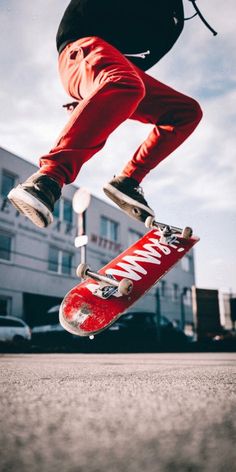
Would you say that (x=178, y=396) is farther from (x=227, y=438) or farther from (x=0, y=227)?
(x=0, y=227)

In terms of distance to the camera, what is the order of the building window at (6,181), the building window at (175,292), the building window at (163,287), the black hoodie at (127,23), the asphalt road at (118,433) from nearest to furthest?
the asphalt road at (118,433) → the black hoodie at (127,23) → the building window at (6,181) → the building window at (163,287) → the building window at (175,292)

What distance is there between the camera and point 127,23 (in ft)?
6.95

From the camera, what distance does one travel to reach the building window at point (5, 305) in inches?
668

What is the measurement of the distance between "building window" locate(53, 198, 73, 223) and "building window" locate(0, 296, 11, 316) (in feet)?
17.6

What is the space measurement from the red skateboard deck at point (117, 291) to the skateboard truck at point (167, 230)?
0.10 ft

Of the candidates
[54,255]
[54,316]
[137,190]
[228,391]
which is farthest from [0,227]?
[228,391]

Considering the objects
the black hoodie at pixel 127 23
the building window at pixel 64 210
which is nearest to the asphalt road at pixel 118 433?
the black hoodie at pixel 127 23

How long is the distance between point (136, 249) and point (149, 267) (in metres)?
0.16

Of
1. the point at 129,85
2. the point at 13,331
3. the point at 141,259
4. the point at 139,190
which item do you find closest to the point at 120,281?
the point at 141,259

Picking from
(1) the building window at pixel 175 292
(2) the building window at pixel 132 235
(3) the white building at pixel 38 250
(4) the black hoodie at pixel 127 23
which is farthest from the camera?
(1) the building window at pixel 175 292

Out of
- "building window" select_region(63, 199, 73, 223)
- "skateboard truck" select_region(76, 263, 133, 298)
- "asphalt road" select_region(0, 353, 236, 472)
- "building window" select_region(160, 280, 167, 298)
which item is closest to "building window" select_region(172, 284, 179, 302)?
"building window" select_region(160, 280, 167, 298)

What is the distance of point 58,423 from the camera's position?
2.26 feet

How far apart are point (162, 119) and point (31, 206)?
1154 millimetres

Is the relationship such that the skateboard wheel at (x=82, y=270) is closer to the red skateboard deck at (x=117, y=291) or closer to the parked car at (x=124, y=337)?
the red skateboard deck at (x=117, y=291)
